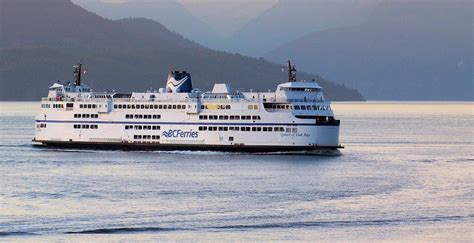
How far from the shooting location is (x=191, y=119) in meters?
90.7

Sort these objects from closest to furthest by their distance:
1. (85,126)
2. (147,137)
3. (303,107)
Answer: (303,107)
(147,137)
(85,126)

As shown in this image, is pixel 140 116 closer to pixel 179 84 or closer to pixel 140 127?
pixel 140 127

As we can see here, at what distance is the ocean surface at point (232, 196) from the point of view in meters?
50.9

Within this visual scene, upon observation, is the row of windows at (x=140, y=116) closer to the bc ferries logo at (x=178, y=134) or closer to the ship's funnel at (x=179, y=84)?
the bc ferries logo at (x=178, y=134)

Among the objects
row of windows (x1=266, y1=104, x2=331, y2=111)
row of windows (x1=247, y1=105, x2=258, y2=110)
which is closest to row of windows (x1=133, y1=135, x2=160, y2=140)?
row of windows (x1=247, y1=105, x2=258, y2=110)

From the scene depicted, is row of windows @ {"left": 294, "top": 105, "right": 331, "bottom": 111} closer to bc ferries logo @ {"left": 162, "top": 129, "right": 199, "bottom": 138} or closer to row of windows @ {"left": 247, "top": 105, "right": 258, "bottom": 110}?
row of windows @ {"left": 247, "top": 105, "right": 258, "bottom": 110}

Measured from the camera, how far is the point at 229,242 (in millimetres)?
48188

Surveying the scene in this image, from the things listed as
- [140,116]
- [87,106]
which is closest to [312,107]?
[140,116]

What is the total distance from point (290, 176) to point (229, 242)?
86.9ft

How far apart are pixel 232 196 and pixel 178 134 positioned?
2875 cm

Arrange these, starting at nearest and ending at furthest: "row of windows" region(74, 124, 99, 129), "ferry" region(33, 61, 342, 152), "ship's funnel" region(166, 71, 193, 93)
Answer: "ferry" region(33, 61, 342, 152) → "row of windows" region(74, 124, 99, 129) → "ship's funnel" region(166, 71, 193, 93)

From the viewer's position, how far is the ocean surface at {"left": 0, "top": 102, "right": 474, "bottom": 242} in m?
50.9

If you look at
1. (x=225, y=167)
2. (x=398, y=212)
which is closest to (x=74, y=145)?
(x=225, y=167)

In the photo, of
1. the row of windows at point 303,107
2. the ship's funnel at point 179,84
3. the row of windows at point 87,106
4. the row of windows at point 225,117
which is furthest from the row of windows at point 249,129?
the row of windows at point 87,106
